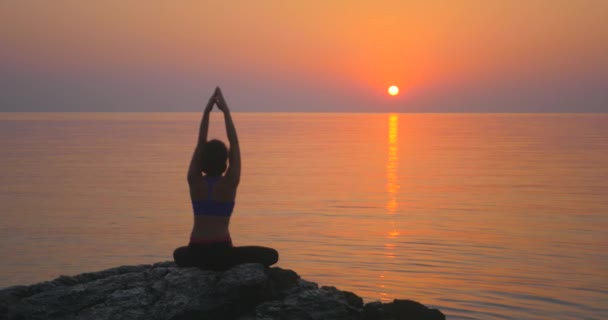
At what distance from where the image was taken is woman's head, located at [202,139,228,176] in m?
8.94

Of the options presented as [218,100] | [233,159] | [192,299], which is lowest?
[192,299]

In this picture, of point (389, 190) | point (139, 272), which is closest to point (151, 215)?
point (389, 190)

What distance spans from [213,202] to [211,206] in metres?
0.05

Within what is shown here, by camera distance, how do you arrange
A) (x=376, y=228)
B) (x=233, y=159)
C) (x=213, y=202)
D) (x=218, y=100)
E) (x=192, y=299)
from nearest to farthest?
(x=192, y=299), (x=213, y=202), (x=233, y=159), (x=218, y=100), (x=376, y=228)

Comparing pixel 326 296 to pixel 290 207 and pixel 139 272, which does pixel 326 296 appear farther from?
pixel 290 207

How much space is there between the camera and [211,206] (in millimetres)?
8898

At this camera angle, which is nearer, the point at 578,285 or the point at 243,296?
the point at 243,296

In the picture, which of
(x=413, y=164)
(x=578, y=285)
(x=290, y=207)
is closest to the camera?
(x=578, y=285)

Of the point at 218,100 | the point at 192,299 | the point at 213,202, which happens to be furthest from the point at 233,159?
the point at 192,299

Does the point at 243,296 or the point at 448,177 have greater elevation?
the point at 448,177

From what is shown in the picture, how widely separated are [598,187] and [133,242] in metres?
22.6

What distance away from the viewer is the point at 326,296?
344 inches

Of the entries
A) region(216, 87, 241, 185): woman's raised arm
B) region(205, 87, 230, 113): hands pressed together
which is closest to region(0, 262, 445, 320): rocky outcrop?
region(216, 87, 241, 185): woman's raised arm

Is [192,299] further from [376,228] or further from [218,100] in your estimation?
[376,228]
